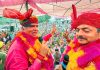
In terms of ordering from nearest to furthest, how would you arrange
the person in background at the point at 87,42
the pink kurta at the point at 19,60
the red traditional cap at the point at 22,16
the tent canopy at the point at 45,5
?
1. the person in background at the point at 87,42
2. the pink kurta at the point at 19,60
3. the red traditional cap at the point at 22,16
4. the tent canopy at the point at 45,5

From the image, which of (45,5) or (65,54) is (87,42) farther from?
(45,5)

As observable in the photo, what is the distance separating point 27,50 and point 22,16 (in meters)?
0.40

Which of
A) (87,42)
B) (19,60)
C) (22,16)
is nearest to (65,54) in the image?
(87,42)

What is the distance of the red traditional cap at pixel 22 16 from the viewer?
3098 millimetres

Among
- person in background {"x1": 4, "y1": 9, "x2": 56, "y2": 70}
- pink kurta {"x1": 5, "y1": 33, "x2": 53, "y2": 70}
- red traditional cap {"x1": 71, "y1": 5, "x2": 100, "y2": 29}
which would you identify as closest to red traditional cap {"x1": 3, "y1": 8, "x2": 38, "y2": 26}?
person in background {"x1": 4, "y1": 9, "x2": 56, "y2": 70}

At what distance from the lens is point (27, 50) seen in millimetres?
2973

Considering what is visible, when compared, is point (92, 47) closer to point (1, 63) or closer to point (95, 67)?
point (95, 67)

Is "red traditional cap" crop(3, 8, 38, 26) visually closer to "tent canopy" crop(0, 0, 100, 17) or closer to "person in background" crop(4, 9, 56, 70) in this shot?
"person in background" crop(4, 9, 56, 70)

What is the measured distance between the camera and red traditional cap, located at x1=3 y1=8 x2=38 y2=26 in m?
3.10

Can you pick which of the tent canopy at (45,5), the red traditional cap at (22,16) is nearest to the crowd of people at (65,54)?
the red traditional cap at (22,16)

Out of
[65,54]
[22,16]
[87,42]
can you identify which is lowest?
[65,54]

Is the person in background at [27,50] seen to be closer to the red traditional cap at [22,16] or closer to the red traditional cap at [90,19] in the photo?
the red traditional cap at [22,16]

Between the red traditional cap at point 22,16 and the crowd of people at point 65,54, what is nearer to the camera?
the crowd of people at point 65,54

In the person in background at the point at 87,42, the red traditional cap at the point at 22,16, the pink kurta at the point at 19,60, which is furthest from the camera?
the red traditional cap at the point at 22,16
